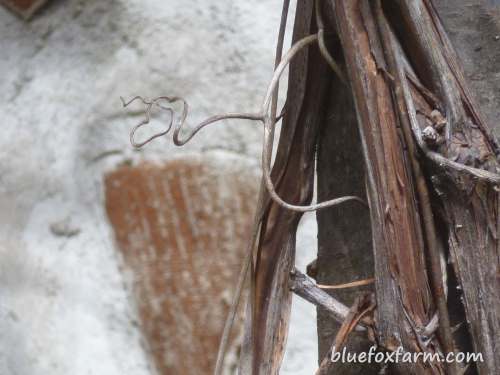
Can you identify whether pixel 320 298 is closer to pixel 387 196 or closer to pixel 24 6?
pixel 387 196

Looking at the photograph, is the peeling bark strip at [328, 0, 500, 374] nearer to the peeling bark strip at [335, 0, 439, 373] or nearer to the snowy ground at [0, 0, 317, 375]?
the peeling bark strip at [335, 0, 439, 373]

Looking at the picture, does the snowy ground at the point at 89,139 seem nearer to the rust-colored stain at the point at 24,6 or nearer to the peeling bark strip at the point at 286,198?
A: the rust-colored stain at the point at 24,6

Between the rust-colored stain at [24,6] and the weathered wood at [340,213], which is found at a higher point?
the weathered wood at [340,213]

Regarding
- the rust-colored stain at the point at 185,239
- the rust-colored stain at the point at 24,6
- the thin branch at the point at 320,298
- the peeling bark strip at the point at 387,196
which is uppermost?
the peeling bark strip at the point at 387,196

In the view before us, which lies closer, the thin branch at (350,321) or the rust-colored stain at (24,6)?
the thin branch at (350,321)

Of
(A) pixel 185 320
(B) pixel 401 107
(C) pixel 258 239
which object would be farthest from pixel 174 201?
(B) pixel 401 107

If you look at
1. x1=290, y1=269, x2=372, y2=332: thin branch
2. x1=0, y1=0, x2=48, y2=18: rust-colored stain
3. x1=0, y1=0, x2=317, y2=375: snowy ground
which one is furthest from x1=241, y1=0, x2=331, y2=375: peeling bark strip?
x1=0, y1=0, x2=48, y2=18: rust-colored stain

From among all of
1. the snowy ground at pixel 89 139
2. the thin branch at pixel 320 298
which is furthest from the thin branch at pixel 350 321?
the snowy ground at pixel 89 139

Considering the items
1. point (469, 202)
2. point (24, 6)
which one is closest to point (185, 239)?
point (24, 6)
